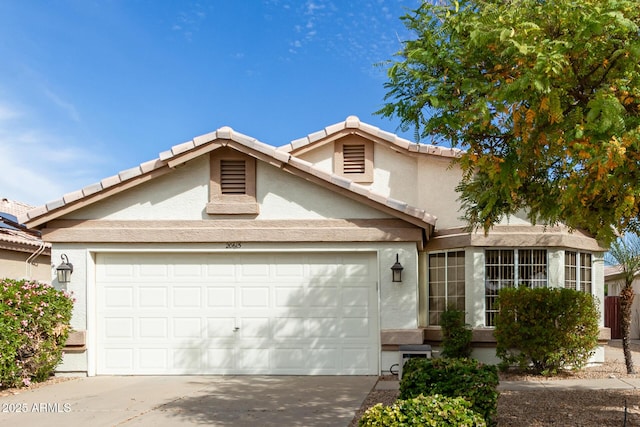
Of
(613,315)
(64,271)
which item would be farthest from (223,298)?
(613,315)

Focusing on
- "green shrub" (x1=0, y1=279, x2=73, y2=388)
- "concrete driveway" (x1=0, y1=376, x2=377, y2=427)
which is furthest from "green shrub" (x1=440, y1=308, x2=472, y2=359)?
"green shrub" (x1=0, y1=279, x2=73, y2=388)

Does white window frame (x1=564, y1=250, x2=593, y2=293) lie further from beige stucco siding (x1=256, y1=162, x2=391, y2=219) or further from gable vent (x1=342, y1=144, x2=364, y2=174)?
gable vent (x1=342, y1=144, x2=364, y2=174)

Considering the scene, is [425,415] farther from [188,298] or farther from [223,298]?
[188,298]

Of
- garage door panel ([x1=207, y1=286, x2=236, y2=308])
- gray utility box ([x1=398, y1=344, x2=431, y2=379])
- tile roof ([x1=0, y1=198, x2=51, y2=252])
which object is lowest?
gray utility box ([x1=398, y1=344, x2=431, y2=379])

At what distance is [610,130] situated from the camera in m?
5.41

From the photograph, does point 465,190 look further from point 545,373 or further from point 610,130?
point 545,373

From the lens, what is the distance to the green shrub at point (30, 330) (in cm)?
973

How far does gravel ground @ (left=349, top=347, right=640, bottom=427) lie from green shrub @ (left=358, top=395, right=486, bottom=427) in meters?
1.80

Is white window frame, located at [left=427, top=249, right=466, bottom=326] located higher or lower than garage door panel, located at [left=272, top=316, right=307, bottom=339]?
higher

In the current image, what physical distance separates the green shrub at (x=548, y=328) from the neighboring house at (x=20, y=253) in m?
12.6

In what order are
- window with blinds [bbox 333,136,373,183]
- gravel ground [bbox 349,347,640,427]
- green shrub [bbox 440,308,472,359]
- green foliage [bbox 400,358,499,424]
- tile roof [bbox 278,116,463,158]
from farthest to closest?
window with blinds [bbox 333,136,373,183]
tile roof [bbox 278,116,463,158]
green shrub [bbox 440,308,472,359]
gravel ground [bbox 349,347,640,427]
green foliage [bbox 400,358,499,424]

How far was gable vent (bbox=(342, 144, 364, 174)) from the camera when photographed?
14.4 metres

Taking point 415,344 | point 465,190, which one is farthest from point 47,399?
point 465,190

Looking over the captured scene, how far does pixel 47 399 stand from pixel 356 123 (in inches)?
357
